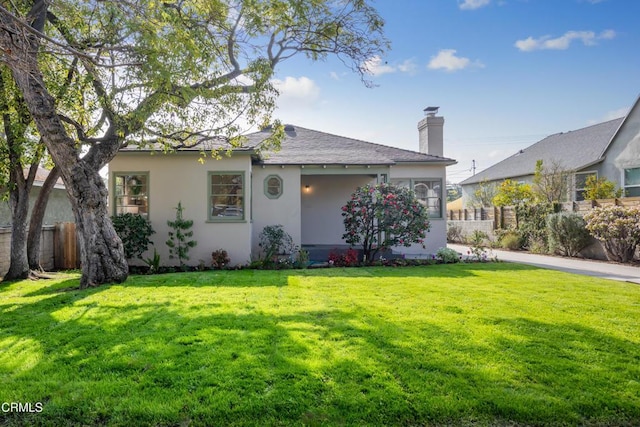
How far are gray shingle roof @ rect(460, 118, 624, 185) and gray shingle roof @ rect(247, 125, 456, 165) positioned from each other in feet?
35.1

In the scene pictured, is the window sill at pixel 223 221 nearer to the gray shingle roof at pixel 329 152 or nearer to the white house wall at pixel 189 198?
the white house wall at pixel 189 198

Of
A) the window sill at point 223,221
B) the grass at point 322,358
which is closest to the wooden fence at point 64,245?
the window sill at point 223,221

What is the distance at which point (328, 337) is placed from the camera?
409 cm

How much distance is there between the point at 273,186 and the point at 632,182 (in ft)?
55.2

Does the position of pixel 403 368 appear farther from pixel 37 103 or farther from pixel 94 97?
pixel 94 97

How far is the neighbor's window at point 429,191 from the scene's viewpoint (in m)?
13.2

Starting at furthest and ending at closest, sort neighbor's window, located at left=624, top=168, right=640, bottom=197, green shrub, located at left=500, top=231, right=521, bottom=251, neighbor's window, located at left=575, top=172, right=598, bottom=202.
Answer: neighbor's window, located at left=575, top=172, right=598, bottom=202, neighbor's window, located at left=624, top=168, right=640, bottom=197, green shrub, located at left=500, top=231, right=521, bottom=251

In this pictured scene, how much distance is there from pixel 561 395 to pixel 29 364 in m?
4.85

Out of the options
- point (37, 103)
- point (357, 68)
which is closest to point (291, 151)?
point (357, 68)

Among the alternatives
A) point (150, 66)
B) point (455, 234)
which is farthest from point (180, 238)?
point (455, 234)

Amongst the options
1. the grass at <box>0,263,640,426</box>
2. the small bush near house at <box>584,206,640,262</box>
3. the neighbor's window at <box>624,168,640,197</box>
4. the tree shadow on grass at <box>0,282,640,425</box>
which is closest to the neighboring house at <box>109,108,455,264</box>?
the grass at <box>0,263,640,426</box>

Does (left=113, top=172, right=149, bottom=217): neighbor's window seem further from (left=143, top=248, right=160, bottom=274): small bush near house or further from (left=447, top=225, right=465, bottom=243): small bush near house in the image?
(left=447, top=225, right=465, bottom=243): small bush near house

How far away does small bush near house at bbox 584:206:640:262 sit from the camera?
1026 cm

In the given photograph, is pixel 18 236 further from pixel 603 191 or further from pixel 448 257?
pixel 603 191
